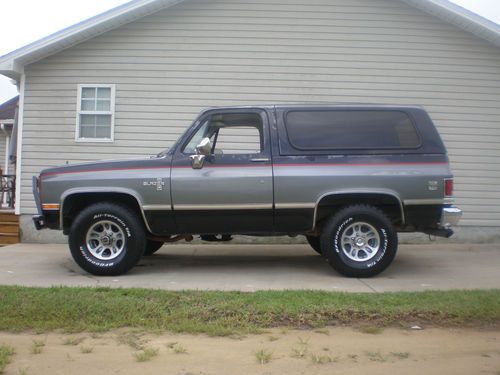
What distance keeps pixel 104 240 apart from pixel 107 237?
58 millimetres

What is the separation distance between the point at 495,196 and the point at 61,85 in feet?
28.6

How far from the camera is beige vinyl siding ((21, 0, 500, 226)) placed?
1002cm

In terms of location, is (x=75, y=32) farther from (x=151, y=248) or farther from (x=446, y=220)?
(x=446, y=220)

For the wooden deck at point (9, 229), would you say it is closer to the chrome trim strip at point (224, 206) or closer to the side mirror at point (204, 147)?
the chrome trim strip at point (224, 206)

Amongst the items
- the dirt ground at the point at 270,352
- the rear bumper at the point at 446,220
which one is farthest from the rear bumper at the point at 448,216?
the dirt ground at the point at 270,352

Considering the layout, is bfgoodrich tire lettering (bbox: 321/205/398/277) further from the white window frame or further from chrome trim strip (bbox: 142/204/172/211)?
the white window frame

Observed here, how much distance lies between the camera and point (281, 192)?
253 inches

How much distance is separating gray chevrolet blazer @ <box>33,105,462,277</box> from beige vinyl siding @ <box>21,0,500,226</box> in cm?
347

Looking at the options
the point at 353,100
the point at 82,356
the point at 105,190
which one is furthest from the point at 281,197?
the point at 353,100

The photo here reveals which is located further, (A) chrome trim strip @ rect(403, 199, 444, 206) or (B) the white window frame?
(B) the white window frame

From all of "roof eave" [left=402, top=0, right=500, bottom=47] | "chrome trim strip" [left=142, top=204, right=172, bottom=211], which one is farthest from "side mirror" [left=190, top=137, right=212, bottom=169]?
"roof eave" [left=402, top=0, right=500, bottom=47]

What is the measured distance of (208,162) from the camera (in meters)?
6.50

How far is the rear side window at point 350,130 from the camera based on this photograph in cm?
660

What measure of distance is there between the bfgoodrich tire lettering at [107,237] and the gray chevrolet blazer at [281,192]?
0.04ft
